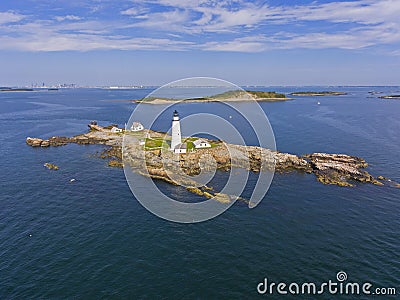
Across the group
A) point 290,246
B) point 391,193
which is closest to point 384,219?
point 391,193

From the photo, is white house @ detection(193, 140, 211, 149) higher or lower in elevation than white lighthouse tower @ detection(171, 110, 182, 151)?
lower

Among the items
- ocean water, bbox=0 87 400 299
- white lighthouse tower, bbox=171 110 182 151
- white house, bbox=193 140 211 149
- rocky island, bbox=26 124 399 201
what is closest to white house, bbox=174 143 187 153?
white lighthouse tower, bbox=171 110 182 151

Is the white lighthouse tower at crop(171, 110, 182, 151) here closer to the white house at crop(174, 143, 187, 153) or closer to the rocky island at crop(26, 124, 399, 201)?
the white house at crop(174, 143, 187, 153)

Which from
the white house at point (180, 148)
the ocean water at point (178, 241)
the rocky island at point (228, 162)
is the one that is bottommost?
the ocean water at point (178, 241)

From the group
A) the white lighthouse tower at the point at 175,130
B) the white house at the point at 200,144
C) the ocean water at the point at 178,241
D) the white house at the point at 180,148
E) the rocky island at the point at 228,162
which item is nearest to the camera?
the ocean water at the point at 178,241

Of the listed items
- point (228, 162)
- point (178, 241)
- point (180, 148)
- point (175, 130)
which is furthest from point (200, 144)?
point (178, 241)

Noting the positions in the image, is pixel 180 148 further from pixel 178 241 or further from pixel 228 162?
pixel 178 241

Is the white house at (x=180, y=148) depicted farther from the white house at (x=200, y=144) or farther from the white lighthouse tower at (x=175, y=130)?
the white house at (x=200, y=144)

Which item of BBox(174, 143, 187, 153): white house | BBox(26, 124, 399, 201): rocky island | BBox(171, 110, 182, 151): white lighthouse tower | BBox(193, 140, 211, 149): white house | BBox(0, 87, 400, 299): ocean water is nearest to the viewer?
BBox(0, 87, 400, 299): ocean water

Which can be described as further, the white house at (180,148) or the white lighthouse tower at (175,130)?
the white house at (180,148)

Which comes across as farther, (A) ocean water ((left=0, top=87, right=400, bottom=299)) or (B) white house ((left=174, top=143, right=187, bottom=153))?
(B) white house ((left=174, top=143, right=187, bottom=153))

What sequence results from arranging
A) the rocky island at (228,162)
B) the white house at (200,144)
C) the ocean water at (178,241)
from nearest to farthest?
1. the ocean water at (178,241)
2. the rocky island at (228,162)
3. the white house at (200,144)

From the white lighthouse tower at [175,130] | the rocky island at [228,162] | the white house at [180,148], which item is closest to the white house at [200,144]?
the rocky island at [228,162]
